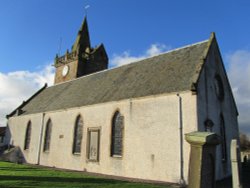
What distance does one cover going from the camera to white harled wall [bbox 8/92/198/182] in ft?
47.9

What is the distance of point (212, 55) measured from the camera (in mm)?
18703

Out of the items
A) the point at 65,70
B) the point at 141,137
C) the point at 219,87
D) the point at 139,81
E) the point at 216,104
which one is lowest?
the point at 141,137

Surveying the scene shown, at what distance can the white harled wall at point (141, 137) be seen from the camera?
14.6 meters

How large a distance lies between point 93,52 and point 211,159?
1217 inches

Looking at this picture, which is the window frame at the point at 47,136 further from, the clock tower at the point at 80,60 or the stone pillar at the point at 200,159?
the stone pillar at the point at 200,159

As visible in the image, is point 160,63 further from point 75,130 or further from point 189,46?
point 75,130

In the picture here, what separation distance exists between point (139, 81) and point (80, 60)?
673 inches

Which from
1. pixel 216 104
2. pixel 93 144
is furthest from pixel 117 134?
pixel 216 104

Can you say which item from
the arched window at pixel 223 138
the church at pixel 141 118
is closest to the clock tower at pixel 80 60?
the church at pixel 141 118

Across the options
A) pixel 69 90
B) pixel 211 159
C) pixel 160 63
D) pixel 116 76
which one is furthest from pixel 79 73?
pixel 211 159

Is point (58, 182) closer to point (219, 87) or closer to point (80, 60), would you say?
point (219, 87)

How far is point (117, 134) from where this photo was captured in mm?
18047

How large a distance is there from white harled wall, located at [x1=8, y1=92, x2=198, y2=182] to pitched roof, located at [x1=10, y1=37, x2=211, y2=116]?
762 millimetres

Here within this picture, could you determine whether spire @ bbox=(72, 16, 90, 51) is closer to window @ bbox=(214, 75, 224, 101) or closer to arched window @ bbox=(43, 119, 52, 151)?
arched window @ bbox=(43, 119, 52, 151)
